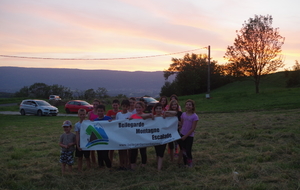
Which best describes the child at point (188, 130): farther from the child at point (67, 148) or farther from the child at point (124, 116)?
the child at point (67, 148)

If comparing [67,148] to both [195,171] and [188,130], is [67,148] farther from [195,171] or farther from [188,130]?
[195,171]

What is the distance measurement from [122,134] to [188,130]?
1561 mm

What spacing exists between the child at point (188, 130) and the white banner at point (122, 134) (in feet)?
0.71

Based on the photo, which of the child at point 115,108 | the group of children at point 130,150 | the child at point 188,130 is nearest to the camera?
the group of children at point 130,150

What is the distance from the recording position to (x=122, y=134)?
679cm

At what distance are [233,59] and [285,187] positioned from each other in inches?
1453

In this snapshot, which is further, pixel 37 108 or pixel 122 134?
pixel 37 108

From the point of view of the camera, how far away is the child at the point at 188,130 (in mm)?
6777

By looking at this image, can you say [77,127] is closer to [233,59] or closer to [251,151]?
[251,151]

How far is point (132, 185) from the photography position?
5.50 metres

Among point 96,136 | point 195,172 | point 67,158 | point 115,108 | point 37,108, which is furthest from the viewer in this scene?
point 37,108

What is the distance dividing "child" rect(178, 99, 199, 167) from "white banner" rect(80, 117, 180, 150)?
0.22m

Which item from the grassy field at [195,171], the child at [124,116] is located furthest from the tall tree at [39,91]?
the child at [124,116]

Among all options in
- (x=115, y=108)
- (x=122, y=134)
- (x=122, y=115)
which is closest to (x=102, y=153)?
(x=122, y=134)
